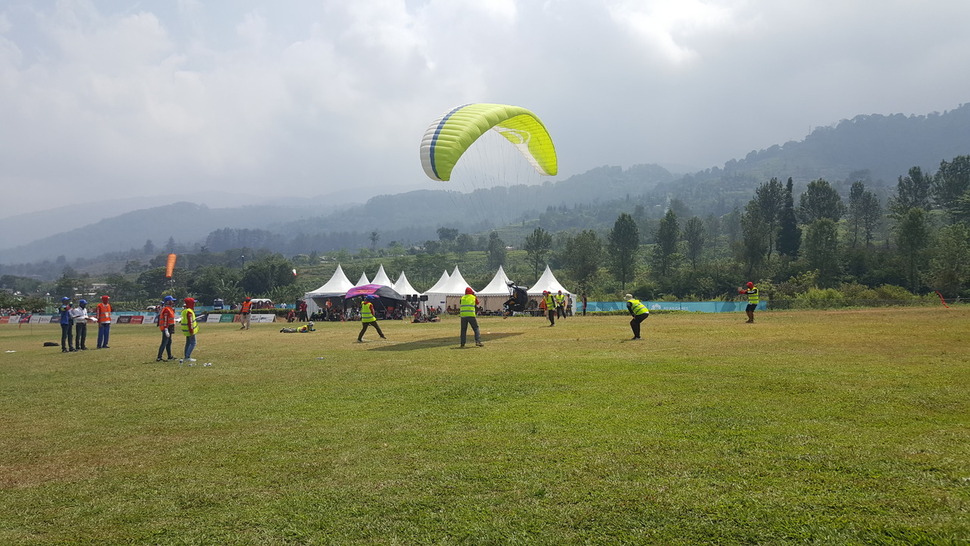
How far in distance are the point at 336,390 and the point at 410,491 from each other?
5616 mm

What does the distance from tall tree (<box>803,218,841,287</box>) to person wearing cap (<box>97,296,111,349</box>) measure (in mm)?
73838

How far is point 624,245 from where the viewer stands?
300 feet

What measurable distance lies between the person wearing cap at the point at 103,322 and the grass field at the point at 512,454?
935cm

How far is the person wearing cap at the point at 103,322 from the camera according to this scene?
20703 mm

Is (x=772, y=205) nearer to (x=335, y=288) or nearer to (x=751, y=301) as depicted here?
(x=335, y=288)

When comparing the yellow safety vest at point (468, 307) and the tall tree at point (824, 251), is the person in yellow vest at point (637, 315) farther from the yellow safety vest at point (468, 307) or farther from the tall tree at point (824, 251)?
the tall tree at point (824, 251)

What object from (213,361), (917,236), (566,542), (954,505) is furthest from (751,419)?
(917,236)

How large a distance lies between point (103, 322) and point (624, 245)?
7921 cm

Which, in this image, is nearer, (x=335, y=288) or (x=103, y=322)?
(x=103, y=322)

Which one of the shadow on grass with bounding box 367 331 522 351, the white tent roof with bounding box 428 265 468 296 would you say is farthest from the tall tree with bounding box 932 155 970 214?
the shadow on grass with bounding box 367 331 522 351

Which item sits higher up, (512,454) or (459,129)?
(459,129)

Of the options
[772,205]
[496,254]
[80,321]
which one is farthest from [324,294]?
[496,254]

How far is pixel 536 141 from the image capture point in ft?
80.0

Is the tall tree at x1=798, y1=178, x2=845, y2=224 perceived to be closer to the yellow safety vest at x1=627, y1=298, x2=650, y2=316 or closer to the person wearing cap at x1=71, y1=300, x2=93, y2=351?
the yellow safety vest at x1=627, y1=298, x2=650, y2=316
